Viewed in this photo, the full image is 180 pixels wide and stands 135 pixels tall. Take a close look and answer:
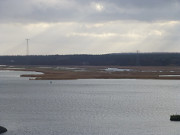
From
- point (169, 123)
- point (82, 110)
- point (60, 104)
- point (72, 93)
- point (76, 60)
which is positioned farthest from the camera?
point (76, 60)

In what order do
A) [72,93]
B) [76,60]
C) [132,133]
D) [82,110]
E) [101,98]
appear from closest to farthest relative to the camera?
[132,133] < [82,110] < [101,98] < [72,93] < [76,60]

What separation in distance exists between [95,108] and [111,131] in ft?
29.7

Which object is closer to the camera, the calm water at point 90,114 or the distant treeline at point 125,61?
the calm water at point 90,114

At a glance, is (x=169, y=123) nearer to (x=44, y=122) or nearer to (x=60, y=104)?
(x=44, y=122)

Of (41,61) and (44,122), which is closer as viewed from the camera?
(44,122)

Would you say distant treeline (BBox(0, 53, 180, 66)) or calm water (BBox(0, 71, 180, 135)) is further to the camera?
distant treeline (BBox(0, 53, 180, 66))

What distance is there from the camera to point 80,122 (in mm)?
28094

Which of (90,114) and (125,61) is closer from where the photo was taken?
(90,114)

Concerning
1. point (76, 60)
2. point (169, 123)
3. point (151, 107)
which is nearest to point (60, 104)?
point (151, 107)

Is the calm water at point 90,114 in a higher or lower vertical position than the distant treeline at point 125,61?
lower

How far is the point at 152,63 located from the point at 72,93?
11493cm

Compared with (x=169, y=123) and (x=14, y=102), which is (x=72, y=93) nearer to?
(x=14, y=102)

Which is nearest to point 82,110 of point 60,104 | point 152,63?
point 60,104

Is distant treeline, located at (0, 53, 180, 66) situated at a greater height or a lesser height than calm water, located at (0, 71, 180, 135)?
greater
